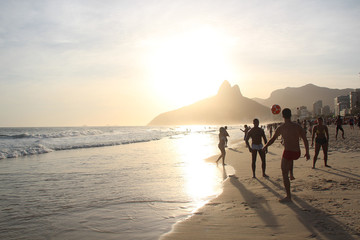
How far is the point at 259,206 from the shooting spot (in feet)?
17.8

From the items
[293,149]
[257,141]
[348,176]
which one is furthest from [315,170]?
[293,149]

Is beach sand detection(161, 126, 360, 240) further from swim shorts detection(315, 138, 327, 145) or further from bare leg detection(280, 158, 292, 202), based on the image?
swim shorts detection(315, 138, 327, 145)

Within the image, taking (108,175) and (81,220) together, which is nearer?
(81,220)

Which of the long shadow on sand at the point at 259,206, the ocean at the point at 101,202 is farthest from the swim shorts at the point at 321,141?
the long shadow on sand at the point at 259,206

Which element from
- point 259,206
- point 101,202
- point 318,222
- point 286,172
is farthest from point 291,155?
point 101,202

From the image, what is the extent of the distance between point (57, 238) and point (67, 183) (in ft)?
15.8

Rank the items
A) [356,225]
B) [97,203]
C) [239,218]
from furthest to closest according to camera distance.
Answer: [97,203] < [239,218] < [356,225]

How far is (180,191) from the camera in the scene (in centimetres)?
727

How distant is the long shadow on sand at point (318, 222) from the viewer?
12.4 feet

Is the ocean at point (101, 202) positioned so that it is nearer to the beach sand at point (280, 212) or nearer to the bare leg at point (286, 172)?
Result: the beach sand at point (280, 212)

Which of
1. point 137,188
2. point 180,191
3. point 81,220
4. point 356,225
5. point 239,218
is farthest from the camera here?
point 137,188

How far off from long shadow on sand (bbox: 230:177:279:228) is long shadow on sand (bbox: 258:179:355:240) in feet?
1.44

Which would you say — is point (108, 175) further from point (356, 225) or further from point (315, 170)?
point (356, 225)

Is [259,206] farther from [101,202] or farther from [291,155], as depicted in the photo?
[101,202]
